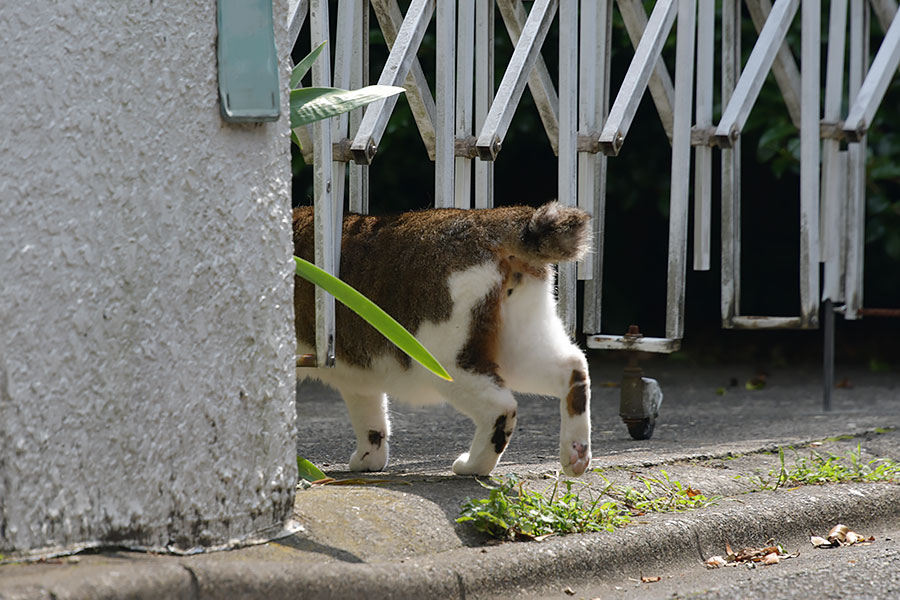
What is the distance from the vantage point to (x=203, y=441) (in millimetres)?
2383

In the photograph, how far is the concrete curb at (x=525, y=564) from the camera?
2053mm

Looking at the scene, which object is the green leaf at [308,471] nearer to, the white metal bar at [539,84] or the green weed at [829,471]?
the green weed at [829,471]

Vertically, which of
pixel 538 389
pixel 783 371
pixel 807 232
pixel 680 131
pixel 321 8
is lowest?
pixel 783 371

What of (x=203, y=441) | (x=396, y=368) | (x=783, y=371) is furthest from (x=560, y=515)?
(x=783, y=371)

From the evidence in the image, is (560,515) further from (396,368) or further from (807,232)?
(807,232)

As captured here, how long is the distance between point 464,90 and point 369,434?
1.40 m

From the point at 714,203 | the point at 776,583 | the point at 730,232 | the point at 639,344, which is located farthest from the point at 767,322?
the point at 714,203

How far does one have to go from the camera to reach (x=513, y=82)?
157 inches

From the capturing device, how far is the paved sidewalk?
7.05 ft

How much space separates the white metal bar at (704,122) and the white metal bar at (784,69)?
2.58 ft

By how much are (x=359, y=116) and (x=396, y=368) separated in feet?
3.44

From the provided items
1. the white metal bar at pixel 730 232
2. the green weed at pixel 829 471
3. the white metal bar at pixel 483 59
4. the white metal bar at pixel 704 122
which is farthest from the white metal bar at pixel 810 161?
the white metal bar at pixel 483 59

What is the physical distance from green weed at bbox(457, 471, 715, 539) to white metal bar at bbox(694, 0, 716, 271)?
5.18ft

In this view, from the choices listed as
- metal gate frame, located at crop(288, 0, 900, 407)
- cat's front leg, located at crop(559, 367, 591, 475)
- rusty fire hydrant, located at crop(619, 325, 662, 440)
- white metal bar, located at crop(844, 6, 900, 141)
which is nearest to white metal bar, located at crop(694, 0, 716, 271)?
metal gate frame, located at crop(288, 0, 900, 407)
